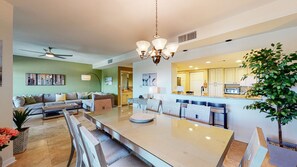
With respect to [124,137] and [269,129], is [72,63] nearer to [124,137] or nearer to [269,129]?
[124,137]

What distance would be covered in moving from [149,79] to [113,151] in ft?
12.0

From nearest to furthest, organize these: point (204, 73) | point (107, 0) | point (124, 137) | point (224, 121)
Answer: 1. point (124, 137)
2. point (107, 0)
3. point (224, 121)
4. point (204, 73)

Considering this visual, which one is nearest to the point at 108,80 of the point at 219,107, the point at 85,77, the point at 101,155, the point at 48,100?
the point at 85,77

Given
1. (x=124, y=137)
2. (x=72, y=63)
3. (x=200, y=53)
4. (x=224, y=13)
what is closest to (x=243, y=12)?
(x=224, y=13)

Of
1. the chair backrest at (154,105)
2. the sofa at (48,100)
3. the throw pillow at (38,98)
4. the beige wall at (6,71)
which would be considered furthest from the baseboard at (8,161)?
the throw pillow at (38,98)

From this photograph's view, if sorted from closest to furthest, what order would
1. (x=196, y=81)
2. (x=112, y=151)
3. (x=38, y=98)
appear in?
1. (x=112, y=151)
2. (x=38, y=98)
3. (x=196, y=81)

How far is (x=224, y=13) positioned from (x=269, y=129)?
2.37 m

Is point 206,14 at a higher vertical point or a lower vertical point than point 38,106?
higher

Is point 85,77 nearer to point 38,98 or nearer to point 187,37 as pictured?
point 38,98

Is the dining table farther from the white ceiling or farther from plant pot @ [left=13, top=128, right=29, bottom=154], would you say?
plant pot @ [left=13, top=128, right=29, bottom=154]

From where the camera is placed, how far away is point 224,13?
7.28 feet

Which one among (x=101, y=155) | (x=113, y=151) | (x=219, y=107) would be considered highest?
(x=101, y=155)

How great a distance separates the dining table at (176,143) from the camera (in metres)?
0.87

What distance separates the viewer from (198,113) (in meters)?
1.98
